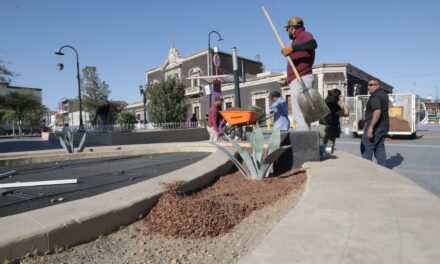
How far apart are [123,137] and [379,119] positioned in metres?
12.0

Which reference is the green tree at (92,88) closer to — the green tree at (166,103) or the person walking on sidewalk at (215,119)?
the green tree at (166,103)

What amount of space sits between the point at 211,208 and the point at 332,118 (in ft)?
12.9

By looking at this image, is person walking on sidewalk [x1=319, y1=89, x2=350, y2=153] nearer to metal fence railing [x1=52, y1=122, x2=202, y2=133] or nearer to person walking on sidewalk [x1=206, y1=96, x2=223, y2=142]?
person walking on sidewalk [x1=206, y1=96, x2=223, y2=142]

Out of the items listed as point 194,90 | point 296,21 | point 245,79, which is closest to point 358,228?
point 296,21

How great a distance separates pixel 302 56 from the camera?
4.34 meters

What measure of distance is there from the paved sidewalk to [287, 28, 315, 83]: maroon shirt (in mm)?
2075

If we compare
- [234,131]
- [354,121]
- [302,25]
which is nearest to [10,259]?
[302,25]

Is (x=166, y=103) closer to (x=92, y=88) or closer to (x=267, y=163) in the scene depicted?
(x=267, y=163)

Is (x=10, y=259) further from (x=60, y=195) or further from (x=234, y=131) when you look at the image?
(x=234, y=131)

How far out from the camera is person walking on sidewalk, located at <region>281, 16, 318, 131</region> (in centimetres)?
420

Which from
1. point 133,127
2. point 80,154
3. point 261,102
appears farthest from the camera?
point 261,102

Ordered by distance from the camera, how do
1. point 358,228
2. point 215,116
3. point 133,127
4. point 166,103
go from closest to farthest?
point 358,228 → point 215,116 → point 133,127 → point 166,103

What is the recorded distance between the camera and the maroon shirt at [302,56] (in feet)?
14.1

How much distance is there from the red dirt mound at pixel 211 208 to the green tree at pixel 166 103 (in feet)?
61.6
